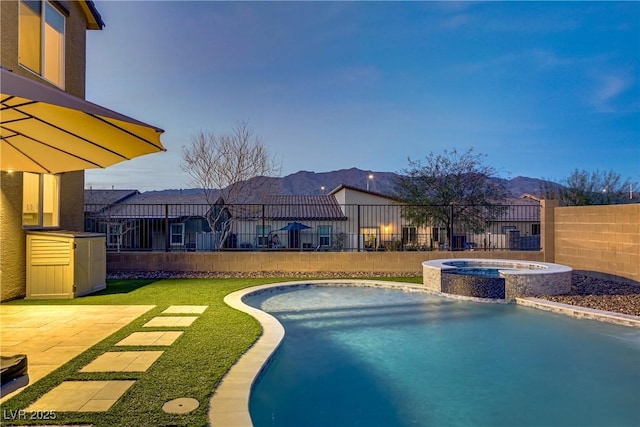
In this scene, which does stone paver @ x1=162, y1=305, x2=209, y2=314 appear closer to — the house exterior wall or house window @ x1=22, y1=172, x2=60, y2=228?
the house exterior wall

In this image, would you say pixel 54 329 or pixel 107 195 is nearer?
pixel 54 329

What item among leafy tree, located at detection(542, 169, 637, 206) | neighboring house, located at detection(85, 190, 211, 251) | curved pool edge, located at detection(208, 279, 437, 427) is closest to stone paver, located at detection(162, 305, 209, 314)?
curved pool edge, located at detection(208, 279, 437, 427)

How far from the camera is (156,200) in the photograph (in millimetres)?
26875

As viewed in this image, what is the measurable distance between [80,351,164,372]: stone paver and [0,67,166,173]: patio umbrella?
229 centimetres

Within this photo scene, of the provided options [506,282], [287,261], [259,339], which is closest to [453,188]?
[287,261]

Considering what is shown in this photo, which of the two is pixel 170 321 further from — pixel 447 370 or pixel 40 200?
pixel 40 200

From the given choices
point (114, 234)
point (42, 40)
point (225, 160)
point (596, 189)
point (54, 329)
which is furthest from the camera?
point (596, 189)

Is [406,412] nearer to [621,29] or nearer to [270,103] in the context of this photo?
[270,103]

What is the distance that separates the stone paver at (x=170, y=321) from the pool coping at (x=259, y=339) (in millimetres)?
1000

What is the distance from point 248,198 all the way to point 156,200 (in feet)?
44.4

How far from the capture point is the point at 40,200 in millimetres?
7660

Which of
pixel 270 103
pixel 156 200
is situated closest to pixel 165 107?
pixel 270 103

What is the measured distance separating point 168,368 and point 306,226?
15836mm

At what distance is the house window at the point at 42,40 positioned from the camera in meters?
7.00
